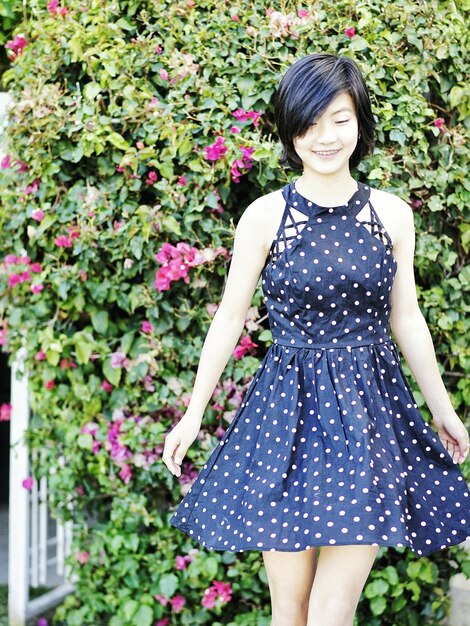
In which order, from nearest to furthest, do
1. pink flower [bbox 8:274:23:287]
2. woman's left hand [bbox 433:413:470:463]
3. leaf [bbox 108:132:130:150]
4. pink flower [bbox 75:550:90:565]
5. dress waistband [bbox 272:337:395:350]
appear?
dress waistband [bbox 272:337:395:350] → woman's left hand [bbox 433:413:470:463] → leaf [bbox 108:132:130:150] → pink flower [bbox 8:274:23:287] → pink flower [bbox 75:550:90:565]

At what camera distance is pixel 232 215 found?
2.95 metres

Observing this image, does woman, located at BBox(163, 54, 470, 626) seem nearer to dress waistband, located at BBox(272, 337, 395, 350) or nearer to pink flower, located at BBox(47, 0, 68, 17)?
Answer: dress waistband, located at BBox(272, 337, 395, 350)

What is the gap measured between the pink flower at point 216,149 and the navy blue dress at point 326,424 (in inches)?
25.4

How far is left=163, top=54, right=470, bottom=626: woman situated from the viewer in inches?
76.9

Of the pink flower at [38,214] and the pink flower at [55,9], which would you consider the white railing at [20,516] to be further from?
the pink flower at [55,9]

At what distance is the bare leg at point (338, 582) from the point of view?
1968mm

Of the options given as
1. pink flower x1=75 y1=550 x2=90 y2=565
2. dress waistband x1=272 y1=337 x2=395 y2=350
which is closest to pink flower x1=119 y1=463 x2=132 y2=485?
pink flower x1=75 y1=550 x2=90 y2=565

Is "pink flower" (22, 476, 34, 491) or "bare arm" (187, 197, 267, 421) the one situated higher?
"bare arm" (187, 197, 267, 421)

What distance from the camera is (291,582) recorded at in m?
2.11

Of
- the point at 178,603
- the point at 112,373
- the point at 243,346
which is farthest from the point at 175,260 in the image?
the point at 178,603

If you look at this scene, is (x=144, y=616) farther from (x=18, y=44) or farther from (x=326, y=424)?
(x=18, y=44)

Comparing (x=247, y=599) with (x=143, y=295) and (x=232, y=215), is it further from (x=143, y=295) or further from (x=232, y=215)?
(x=232, y=215)

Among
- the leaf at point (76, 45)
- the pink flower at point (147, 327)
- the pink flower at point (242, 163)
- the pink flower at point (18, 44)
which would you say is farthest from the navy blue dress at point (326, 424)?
the pink flower at point (18, 44)

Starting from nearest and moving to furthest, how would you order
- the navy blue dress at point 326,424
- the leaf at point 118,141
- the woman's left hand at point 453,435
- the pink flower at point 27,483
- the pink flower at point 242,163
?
the navy blue dress at point 326,424 < the woman's left hand at point 453,435 < the pink flower at point 242,163 < the leaf at point 118,141 < the pink flower at point 27,483
